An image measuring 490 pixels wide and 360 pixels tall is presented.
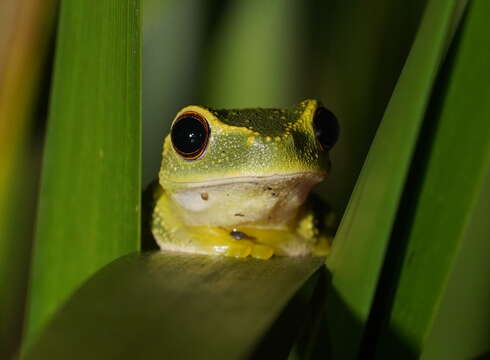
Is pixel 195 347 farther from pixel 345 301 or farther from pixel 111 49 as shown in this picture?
pixel 111 49

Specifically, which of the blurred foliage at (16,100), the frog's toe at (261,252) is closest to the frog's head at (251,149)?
the frog's toe at (261,252)

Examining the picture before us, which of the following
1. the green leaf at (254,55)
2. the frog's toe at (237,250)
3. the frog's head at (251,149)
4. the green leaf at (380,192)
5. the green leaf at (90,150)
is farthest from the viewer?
the green leaf at (254,55)

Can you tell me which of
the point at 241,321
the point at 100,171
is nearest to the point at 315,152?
the point at 100,171

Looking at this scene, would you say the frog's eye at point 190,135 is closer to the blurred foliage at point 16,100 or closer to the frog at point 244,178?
the frog at point 244,178

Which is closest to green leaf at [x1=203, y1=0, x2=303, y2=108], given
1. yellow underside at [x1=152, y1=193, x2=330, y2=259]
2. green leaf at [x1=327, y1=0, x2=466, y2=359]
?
yellow underside at [x1=152, y1=193, x2=330, y2=259]

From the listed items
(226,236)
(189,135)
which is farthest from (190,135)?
(226,236)

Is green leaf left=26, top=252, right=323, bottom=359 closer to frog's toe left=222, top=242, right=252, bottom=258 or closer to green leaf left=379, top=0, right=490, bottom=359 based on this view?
green leaf left=379, top=0, right=490, bottom=359
